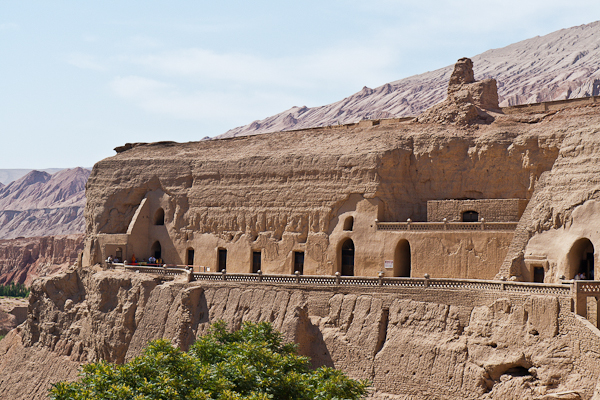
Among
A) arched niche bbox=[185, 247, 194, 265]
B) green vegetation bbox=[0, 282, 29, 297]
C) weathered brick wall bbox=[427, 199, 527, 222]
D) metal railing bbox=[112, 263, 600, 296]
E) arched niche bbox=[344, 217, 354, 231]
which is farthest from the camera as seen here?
green vegetation bbox=[0, 282, 29, 297]

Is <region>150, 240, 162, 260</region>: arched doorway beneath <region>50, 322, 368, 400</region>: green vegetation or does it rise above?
above

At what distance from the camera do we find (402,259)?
106 feet

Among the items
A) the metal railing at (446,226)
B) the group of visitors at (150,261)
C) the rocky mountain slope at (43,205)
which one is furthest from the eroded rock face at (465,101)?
the rocky mountain slope at (43,205)

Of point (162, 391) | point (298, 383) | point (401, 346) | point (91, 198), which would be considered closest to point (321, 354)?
point (401, 346)

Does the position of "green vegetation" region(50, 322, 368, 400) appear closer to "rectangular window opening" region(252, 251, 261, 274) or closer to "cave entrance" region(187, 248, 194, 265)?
"rectangular window opening" region(252, 251, 261, 274)

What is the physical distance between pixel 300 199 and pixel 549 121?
40.4 ft

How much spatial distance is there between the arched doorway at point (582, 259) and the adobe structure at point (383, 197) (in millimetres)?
57

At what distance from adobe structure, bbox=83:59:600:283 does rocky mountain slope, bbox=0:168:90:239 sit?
3377 inches

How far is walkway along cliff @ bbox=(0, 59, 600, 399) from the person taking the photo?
23.9m

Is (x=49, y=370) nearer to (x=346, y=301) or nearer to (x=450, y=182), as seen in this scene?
(x=346, y=301)

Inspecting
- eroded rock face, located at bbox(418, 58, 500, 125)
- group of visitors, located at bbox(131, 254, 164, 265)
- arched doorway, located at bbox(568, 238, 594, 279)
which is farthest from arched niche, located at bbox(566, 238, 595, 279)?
group of visitors, located at bbox(131, 254, 164, 265)

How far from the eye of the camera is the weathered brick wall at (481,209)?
97.9 ft

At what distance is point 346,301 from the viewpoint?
91.4 ft

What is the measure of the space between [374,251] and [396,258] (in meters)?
1.06
